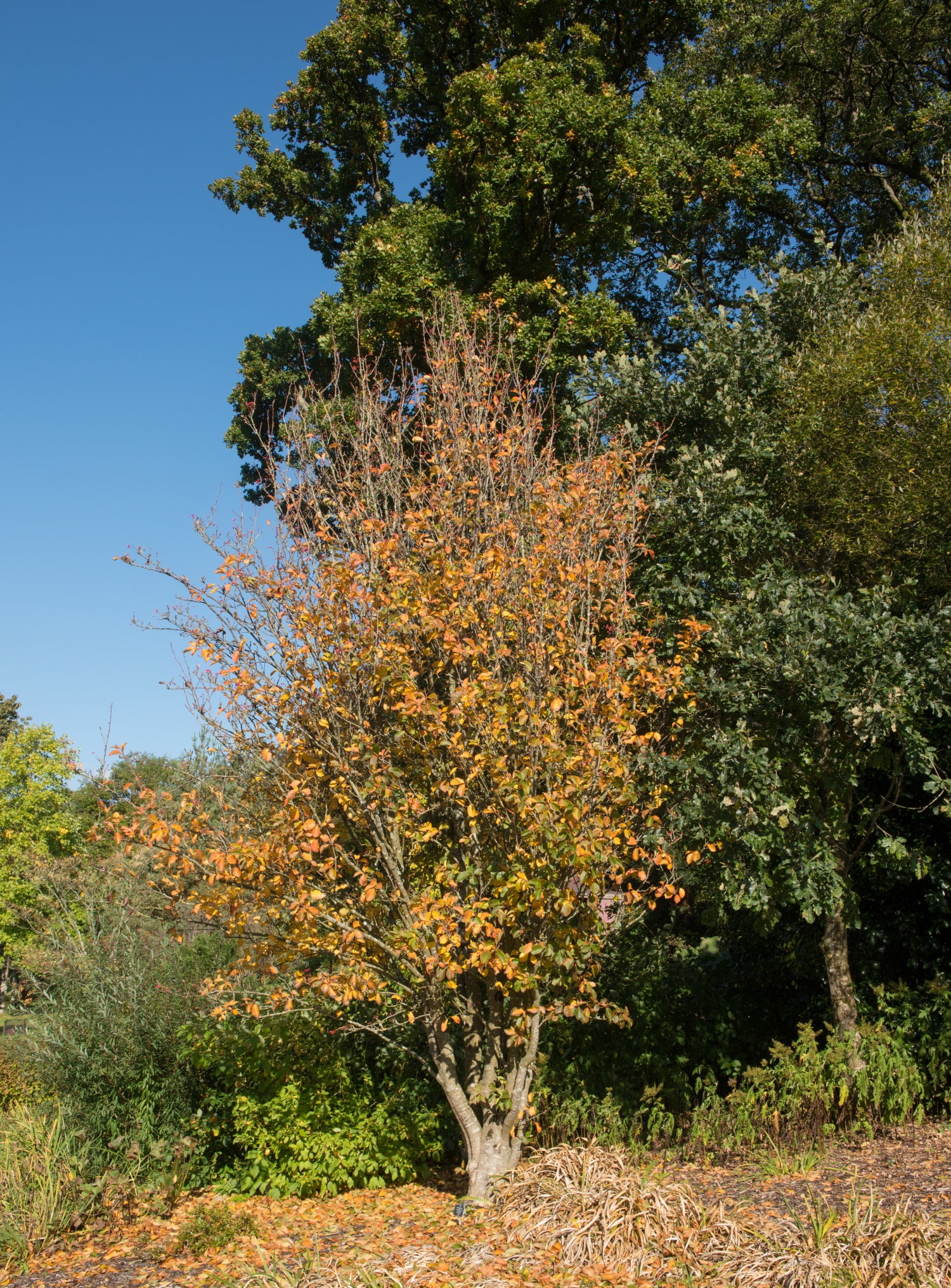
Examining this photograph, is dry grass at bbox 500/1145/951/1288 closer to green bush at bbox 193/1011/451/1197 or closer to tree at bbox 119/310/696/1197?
tree at bbox 119/310/696/1197

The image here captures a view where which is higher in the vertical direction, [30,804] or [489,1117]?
[30,804]

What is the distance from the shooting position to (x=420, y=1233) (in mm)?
5555

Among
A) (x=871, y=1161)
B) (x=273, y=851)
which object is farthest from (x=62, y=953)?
(x=871, y=1161)

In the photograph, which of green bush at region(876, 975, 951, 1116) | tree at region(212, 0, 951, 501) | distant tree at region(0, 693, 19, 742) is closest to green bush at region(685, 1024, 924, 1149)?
green bush at region(876, 975, 951, 1116)

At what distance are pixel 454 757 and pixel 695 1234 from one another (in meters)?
2.89

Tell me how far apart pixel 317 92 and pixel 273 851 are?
15004 millimetres

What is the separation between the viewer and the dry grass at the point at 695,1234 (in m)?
4.18

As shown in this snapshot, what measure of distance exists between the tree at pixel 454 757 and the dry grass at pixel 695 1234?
0.60m

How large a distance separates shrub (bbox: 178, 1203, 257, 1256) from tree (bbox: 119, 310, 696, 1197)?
1396mm

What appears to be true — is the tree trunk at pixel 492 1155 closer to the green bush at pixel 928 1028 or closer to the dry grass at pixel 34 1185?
the dry grass at pixel 34 1185

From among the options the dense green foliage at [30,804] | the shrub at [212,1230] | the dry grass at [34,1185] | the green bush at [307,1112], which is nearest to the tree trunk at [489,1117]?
the green bush at [307,1112]

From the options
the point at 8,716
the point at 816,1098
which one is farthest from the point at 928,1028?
the point at 8,716

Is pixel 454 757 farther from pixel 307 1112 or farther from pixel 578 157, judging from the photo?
pixel 578 157

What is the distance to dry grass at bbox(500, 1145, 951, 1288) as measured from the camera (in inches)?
164
